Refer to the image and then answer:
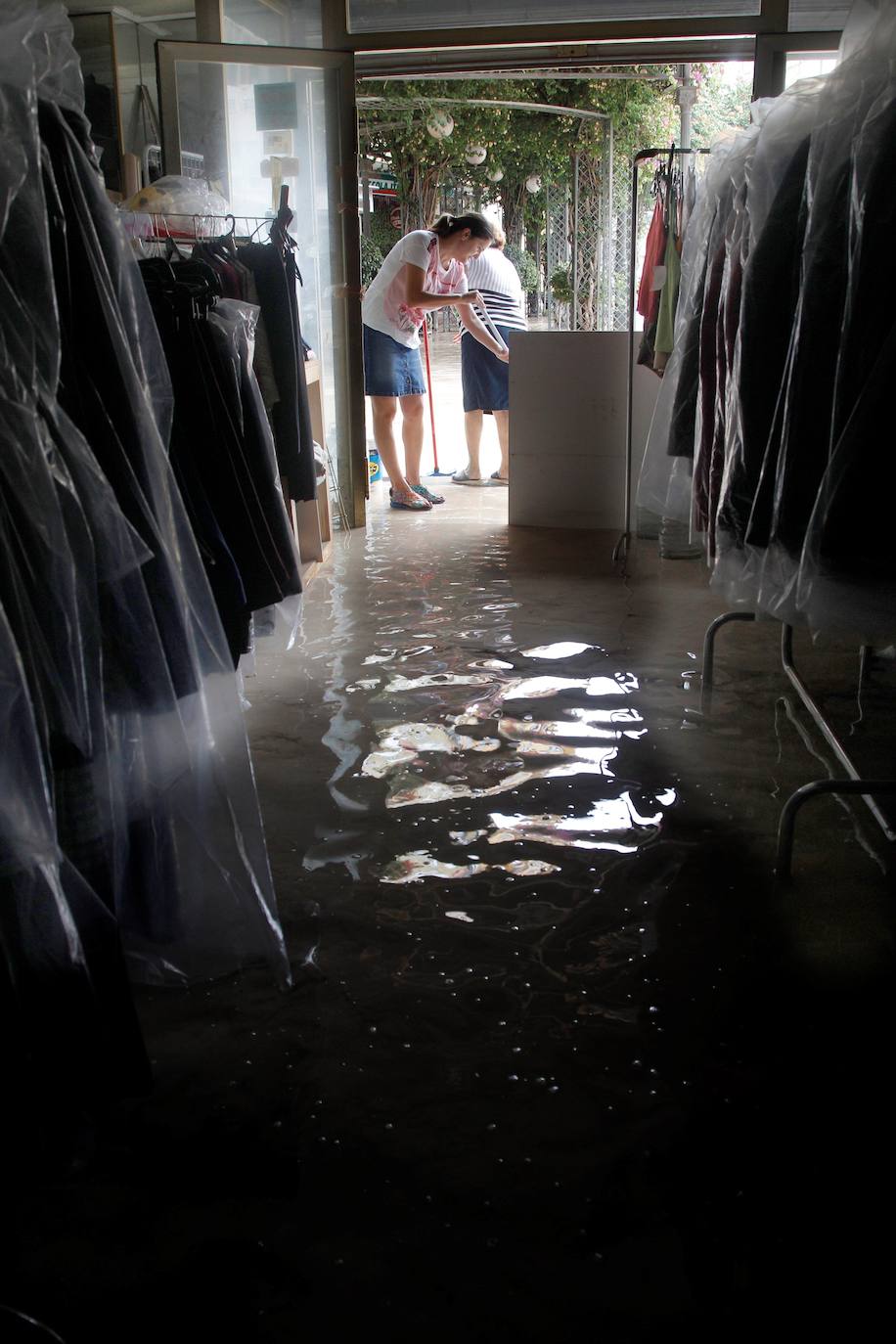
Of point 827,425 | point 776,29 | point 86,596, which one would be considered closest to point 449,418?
point 776,29

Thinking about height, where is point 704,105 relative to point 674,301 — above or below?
above

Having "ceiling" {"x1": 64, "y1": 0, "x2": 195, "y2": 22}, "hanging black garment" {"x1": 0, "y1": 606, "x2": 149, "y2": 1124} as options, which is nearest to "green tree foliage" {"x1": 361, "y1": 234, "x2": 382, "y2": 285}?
"ceiling" {"x1": 64, "y1": 0, "x2": 195, "y2": 22}

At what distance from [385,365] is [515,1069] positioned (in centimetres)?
422

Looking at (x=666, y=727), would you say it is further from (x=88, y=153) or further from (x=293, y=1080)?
(x=88, y=153)

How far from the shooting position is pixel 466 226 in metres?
5.13

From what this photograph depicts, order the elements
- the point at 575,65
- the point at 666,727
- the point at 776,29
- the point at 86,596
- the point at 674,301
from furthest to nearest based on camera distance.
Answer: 1. the point at 575,65
2. the point at 776,29
3. the point at 674,301
4. the point at 666,727
5. the point at 86,596

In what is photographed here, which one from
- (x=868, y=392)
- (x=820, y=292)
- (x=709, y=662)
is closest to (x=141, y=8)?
(x=709, y=662)

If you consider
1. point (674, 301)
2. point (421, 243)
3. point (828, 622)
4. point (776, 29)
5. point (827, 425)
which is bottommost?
point (828, 622)

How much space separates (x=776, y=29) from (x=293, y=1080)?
4388 millimetres

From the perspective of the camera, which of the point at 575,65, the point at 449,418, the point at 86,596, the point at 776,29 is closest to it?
the point at 86,596

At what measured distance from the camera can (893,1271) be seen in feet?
4.18

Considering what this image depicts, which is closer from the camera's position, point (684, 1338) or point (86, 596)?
point (684, 1338)

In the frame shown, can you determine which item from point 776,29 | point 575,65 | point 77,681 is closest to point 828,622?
point 77,681

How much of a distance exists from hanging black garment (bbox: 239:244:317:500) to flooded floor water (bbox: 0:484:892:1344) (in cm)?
64
